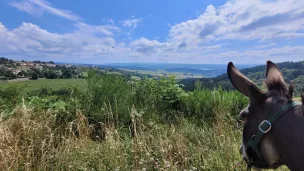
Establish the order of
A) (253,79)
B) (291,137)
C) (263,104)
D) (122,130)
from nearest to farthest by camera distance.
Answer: (291,137)
(263,104)
(253,79)
(122,130)

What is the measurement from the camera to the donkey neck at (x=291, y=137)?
1.27 metres

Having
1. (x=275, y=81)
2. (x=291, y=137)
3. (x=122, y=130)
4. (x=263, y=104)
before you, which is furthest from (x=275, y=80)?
(x=122, y=130)

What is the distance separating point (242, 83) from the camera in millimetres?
1519

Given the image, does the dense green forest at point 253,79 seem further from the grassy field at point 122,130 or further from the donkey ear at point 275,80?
the grassy field at point 122,130

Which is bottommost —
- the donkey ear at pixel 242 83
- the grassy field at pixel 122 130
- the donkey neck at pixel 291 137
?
the grassy field at pixel 122 130

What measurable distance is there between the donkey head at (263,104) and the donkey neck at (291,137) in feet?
0.19

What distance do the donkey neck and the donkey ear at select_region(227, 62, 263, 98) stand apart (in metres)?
0.23

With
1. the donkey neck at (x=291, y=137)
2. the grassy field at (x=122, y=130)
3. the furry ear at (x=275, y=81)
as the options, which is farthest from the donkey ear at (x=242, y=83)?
the grassy field at (x=122, y=130)

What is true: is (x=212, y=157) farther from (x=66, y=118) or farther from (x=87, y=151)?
(x=66, y=118)

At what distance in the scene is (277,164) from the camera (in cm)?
153

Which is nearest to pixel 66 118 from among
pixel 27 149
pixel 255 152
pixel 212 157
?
pixel 27 149

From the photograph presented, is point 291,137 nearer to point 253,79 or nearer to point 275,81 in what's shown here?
point 275,81

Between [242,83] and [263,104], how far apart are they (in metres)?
0.19

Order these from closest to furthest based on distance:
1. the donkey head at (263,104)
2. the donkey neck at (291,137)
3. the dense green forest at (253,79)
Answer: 1. the donkey neck at (291,137)
2. the donkey head at (263,104)
3. the dense green forest at (253,79)
